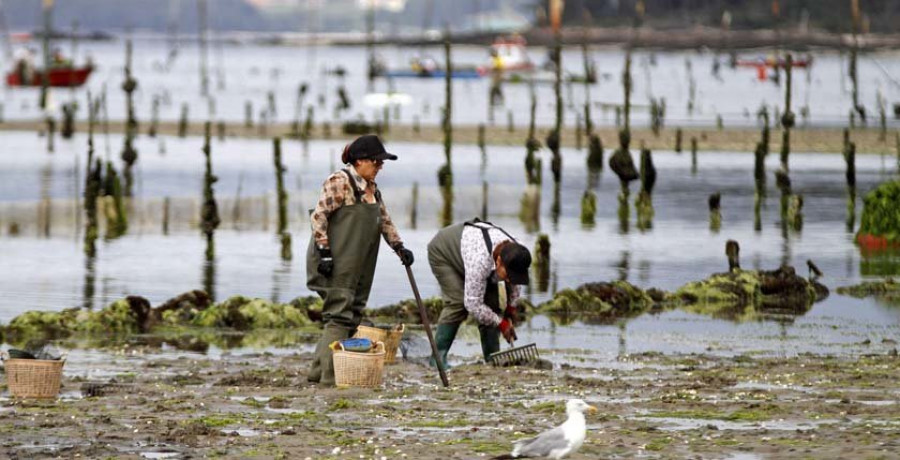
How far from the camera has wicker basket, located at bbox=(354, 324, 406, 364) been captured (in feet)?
49.8

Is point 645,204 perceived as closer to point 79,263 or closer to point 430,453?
point 79,263

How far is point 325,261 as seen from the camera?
44.5 feet

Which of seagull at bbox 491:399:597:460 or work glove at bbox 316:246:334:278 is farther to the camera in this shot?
work glove at bbox 316:246:334:278

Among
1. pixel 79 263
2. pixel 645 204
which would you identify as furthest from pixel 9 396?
pixel 645 204

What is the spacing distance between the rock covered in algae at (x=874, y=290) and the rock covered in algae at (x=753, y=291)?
1.72ft

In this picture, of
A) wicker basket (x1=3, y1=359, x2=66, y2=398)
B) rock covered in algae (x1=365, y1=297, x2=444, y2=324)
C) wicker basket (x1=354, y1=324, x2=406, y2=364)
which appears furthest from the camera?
rock covered in algae (x1=365, y1=297, x2=444, y2=324)

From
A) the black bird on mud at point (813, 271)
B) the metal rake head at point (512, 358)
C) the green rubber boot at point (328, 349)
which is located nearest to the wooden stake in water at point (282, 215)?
the black bird on mud at point (813, 271)

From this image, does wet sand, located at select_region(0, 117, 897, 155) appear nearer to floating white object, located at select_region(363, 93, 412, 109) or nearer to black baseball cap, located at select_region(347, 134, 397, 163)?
floating white object, located at select_region(363, 93, 412, 109)

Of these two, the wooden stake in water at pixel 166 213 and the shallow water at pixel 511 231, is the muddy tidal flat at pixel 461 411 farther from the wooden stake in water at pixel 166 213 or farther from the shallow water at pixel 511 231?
the wooden stake in water at pixel 166 213

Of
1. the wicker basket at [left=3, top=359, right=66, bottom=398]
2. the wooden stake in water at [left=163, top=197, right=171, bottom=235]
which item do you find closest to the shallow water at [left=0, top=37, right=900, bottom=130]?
the wooden stake in water at [left=163, top=197, right=171, bottom=235]

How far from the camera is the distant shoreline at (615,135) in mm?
57531

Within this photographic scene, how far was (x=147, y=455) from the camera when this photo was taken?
425 inches

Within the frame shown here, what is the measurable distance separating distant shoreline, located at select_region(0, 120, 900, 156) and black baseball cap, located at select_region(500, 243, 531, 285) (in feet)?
135

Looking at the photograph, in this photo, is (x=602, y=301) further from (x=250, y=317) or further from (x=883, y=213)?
(x=883, y=213)
